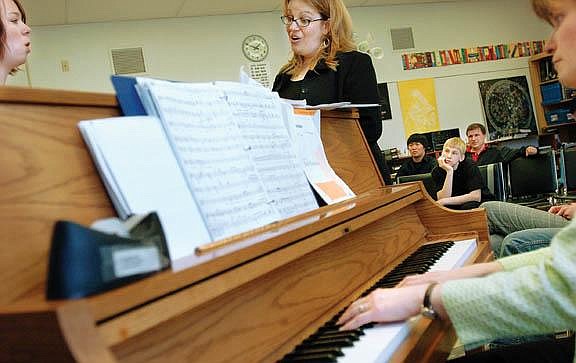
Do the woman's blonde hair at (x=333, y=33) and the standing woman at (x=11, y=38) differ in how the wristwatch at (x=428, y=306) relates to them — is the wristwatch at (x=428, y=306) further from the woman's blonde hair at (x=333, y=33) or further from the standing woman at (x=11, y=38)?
the standing woman at (x=11, y=38)

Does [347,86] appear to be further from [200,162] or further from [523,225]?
[523,225]

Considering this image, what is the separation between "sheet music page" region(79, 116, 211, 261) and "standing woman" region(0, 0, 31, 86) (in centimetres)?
133

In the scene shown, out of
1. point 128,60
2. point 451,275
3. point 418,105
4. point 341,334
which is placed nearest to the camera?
point 341,334

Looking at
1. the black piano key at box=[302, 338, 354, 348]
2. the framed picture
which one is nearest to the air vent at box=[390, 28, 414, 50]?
the framed picture

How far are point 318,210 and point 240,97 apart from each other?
330 mm

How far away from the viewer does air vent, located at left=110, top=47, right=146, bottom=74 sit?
6809mm

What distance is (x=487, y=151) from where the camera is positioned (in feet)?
18.6

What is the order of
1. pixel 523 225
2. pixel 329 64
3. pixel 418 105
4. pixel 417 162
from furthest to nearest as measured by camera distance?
1. pixel 418 105
2. pixel 417 162
3. pixel 523 225
4. pixel 329 64

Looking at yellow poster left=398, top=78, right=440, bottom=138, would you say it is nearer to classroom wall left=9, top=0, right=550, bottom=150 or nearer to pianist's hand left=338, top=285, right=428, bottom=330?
classroom wall left=9, top=0, right=550, bottom=150

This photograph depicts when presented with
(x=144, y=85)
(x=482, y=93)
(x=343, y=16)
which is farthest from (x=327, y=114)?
(x=482, y=93)

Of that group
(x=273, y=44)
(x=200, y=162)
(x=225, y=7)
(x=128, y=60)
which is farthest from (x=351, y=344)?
(x=273, y=44)

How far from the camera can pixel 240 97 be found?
136cm

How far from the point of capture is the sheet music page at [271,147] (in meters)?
1.32

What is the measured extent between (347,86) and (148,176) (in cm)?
145
